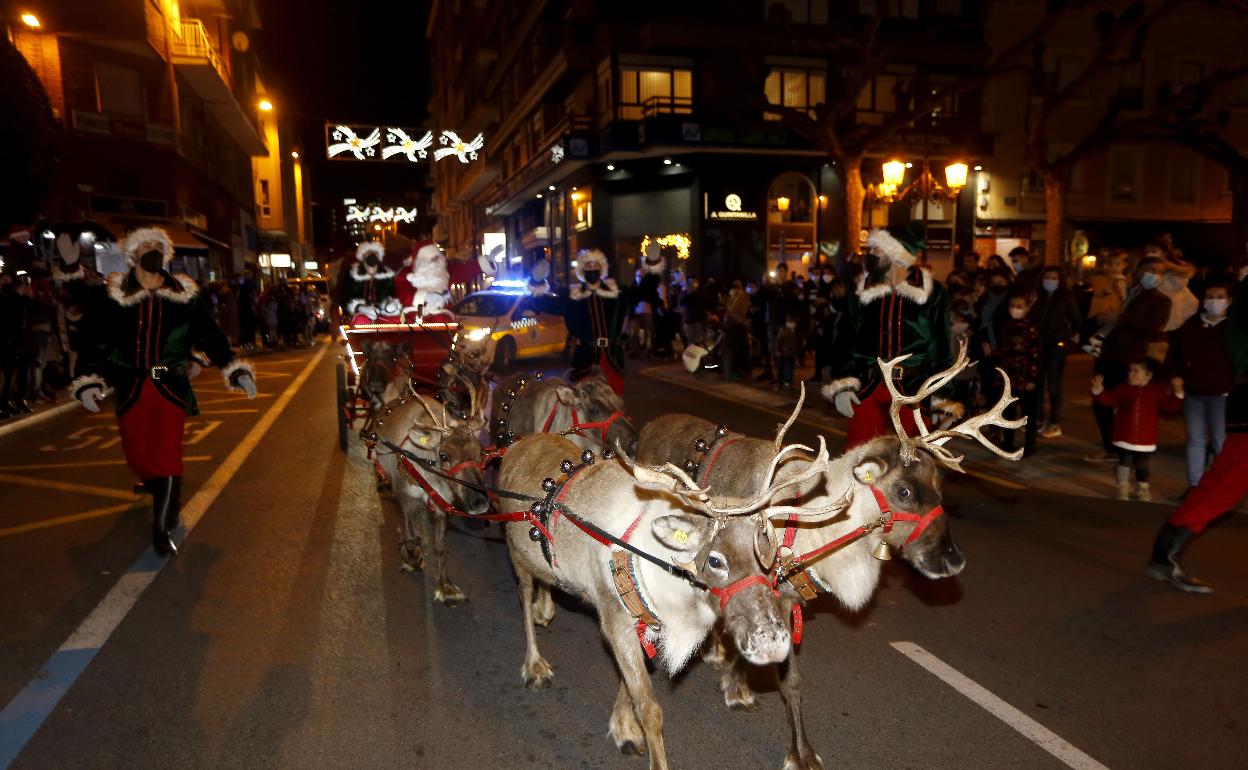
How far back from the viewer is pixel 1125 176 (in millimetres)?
30609

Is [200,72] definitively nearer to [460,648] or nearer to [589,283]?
[589,283]

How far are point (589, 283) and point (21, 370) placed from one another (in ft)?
36.5

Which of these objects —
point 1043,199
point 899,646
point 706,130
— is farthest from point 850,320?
point 1043,199

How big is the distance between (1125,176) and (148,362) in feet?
114

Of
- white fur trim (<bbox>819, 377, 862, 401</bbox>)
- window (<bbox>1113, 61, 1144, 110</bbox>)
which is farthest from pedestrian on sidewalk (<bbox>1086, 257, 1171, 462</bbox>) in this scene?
window (<bbox>1113, 61, 1144, 110</bbox>)

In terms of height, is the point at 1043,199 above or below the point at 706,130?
below

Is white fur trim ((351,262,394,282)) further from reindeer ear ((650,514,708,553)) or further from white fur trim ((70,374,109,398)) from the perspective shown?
reindeer ear ((650,514,708,553))

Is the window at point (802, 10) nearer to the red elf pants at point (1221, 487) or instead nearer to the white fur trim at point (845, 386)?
the white fur trim at point (845, 386)

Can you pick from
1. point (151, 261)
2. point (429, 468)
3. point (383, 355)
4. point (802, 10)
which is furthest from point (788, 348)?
point (802, 10)

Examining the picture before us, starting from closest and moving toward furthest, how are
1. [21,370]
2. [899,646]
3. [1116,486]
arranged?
[899,646] → [1116,486] → [21,370]

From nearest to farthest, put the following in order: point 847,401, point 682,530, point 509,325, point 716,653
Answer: point 682,530, point 716,653, point 847,401, point 509,325

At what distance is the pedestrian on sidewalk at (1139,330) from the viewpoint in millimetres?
7984

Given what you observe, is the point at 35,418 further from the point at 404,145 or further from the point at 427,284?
the point at 404,145

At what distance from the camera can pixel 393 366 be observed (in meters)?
8.34
